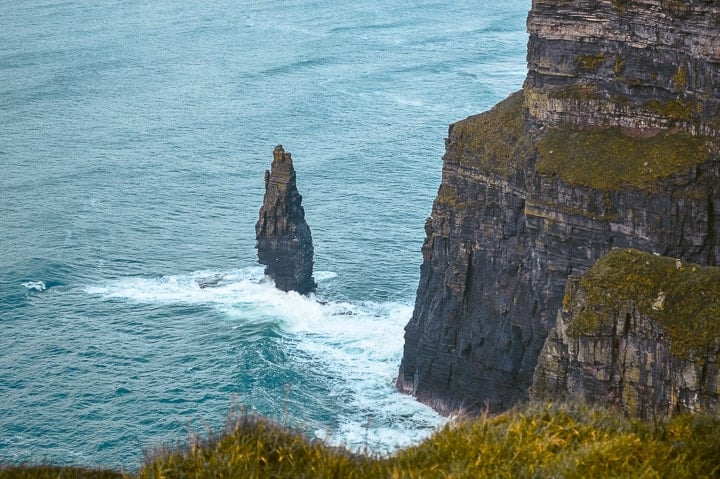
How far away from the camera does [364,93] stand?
17888cm

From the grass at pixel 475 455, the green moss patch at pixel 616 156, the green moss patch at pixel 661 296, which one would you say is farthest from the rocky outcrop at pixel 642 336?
the grass at pixel 475 455

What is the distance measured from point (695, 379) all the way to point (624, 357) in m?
4.09

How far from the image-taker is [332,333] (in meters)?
104

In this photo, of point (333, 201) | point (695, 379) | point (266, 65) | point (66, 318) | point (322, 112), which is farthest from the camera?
point (266, 65)

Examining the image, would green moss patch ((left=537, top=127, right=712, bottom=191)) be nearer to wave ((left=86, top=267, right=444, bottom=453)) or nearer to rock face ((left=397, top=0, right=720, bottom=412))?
rock face ((left=397, top=0, right=720, bottom=412))

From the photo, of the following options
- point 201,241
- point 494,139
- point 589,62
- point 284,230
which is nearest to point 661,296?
point 589,62

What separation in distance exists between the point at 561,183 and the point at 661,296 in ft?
61.0

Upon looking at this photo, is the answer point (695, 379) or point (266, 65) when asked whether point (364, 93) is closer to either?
point (266, 65)

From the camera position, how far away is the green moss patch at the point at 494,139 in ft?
270

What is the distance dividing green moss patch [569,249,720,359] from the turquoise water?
1400 cm

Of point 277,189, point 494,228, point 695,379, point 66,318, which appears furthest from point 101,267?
point 695,379

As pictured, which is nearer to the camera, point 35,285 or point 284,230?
point 284,230

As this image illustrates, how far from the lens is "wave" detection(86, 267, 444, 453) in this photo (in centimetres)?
8512

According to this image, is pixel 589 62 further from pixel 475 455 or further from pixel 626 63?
pixel 475 455
